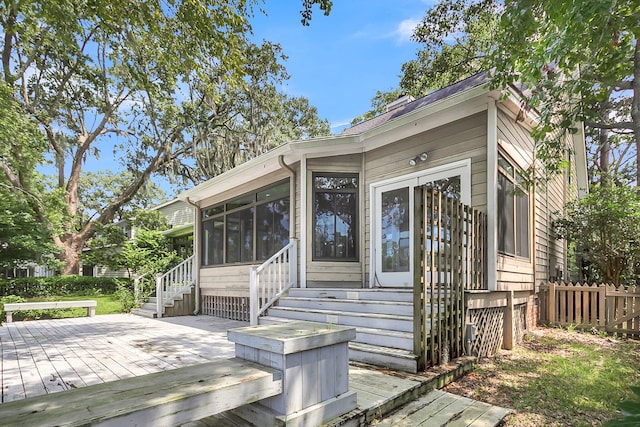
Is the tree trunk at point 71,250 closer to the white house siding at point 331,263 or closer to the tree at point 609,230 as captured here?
the white house siding at point 331,263

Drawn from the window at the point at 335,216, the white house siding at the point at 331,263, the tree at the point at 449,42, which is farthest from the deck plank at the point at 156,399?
the tree at the point at 449,42

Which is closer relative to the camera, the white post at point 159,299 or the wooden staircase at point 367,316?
the wooden staircase at point 367,316

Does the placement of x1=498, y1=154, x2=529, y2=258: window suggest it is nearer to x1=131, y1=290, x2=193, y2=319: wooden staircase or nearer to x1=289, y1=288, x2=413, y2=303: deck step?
x1=289, y1=288, x2=413, y2=303: deck step

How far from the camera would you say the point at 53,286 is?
14906 millimetres

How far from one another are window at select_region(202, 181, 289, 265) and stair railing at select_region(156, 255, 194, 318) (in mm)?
637

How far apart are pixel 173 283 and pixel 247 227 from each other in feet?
10.2

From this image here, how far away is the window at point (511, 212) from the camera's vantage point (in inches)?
209

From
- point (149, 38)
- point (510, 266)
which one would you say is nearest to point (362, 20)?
point (149, 38)

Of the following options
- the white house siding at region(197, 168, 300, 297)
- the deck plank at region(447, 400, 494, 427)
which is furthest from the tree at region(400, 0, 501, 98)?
the deck plank at region(447, 400, 494, 427)

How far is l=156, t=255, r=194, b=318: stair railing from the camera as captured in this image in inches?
359

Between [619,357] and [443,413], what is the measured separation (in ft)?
12.3

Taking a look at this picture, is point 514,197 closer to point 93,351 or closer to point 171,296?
point 93,351

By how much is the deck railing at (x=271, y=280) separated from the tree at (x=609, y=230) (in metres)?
6.44

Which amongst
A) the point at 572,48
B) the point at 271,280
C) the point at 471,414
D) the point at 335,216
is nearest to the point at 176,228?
the point at 271,280
